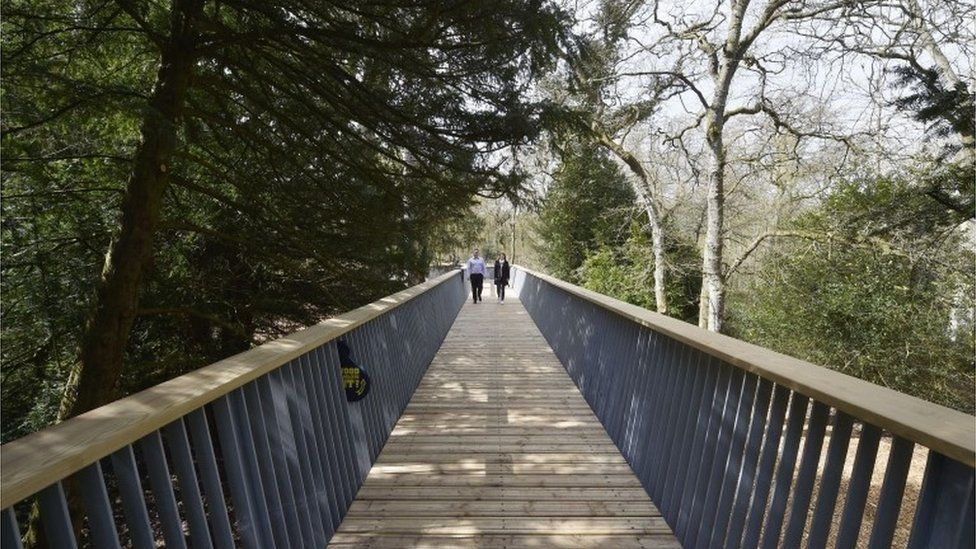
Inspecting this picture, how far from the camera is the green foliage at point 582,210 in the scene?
1950cm

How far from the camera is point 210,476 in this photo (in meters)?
1.72

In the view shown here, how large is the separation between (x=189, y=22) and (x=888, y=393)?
184 inches

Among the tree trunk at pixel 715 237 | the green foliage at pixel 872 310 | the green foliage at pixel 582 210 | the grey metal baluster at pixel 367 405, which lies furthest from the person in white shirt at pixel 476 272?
the grey metal baluster at pixel 367 405

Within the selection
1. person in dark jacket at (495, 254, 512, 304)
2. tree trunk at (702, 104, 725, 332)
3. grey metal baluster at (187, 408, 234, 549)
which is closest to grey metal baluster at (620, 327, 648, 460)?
grey metal baluster at (187, 408, 234, 549)

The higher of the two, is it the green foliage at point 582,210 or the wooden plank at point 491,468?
the green foliage at point 582,210

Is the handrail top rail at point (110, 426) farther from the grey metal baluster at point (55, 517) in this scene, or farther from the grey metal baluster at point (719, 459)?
the grey metal baluster at point (719, 459)

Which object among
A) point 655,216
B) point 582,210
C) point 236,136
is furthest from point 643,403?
point 582,210

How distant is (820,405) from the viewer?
1698 millimetres

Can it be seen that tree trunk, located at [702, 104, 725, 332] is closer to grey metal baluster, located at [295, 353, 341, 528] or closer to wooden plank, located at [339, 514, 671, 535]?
wooden plank, located at [339, 514, 671, 535]

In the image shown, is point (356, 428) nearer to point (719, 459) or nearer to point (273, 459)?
point (273, 459)

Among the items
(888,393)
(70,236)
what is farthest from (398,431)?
(70,236)

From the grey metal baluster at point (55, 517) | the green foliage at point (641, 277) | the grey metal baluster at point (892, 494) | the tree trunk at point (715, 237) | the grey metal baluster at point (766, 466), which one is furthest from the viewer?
the green foliage at point (641, 277)

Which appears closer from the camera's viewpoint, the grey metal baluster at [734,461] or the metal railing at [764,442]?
the metal railing at [764,442]

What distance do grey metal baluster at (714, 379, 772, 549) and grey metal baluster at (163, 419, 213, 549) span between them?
6.02ft
